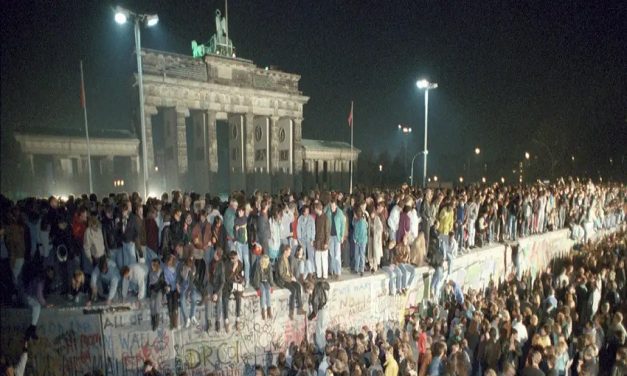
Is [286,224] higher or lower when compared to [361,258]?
higher

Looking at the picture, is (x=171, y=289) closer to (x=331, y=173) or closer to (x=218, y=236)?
(x=218, y=236)

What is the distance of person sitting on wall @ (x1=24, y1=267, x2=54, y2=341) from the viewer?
8266mm

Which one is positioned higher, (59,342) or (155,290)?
(155,290)

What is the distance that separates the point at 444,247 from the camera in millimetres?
13688

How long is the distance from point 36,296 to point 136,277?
2092mm

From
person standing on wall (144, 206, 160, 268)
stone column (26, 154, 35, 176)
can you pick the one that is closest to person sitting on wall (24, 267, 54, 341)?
person standing on wall (144, 206, 160, 268)

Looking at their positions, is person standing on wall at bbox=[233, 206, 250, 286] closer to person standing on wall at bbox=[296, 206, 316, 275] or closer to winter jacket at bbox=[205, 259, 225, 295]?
winter jacket at bbox=[205, 259, 225, 295]

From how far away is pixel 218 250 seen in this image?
31.0ft

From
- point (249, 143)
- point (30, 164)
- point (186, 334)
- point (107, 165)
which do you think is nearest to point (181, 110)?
point (107, 165)

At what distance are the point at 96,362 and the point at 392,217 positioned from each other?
9116 millimetres

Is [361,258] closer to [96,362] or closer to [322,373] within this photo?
Result: [322,373]

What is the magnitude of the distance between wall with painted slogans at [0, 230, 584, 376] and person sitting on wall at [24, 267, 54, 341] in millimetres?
170

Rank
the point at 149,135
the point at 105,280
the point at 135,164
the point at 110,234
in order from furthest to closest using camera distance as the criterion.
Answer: the point at 135,164
the point at 149,135
the point at 110,234
the point at 105,280

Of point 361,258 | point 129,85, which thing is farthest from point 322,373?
point 129,85
